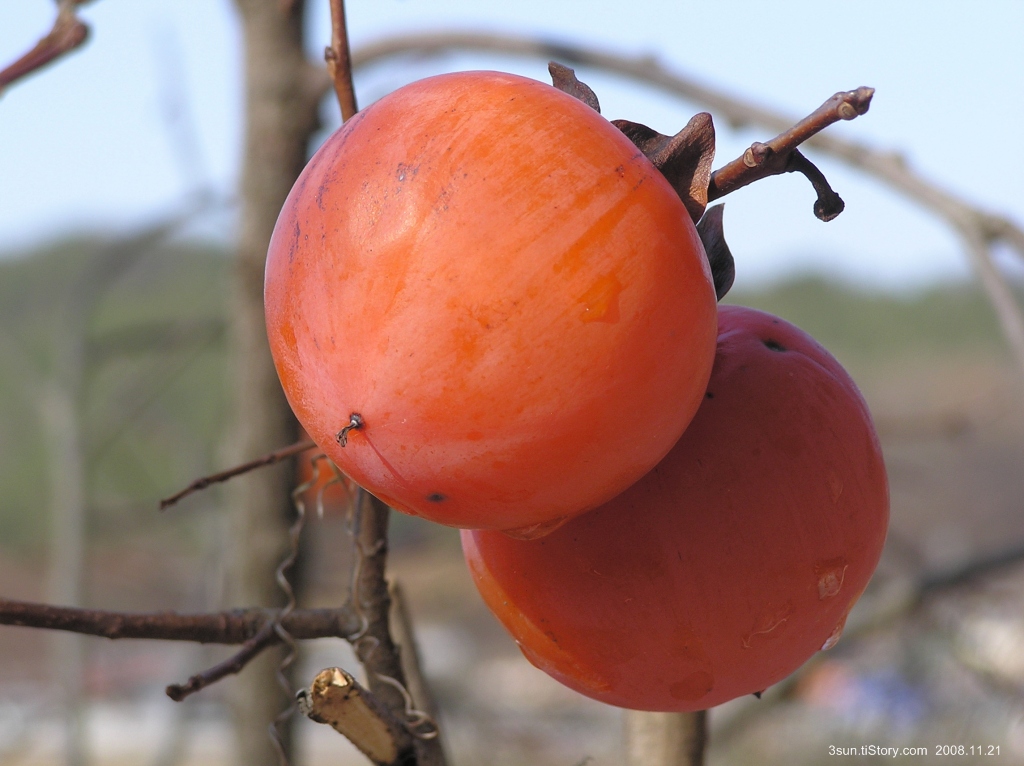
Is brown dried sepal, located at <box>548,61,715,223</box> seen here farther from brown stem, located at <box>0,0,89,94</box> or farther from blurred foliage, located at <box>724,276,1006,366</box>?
blurred foliage, located at <box>724,276,1006,366</box>

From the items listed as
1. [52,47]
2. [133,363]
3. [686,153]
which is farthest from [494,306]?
[133,363]

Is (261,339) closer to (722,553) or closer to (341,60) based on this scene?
(341,60)

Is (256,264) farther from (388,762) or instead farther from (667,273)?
(667,273)

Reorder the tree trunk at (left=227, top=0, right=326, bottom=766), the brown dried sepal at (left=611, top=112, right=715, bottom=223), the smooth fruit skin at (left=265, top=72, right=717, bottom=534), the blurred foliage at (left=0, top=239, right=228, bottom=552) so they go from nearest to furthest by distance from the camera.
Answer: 1. the smooth fruit skin at (left=265, top=72, right=717, bottom=534)
2. the brown dried sepal at (left=611, top=112, right=715, bottom=223)
3. the tree trunk at (left=227, top=0, right=326, bottom=766)
4. the blurred foliage at (left=0, top=239, right=228, bottom=552)

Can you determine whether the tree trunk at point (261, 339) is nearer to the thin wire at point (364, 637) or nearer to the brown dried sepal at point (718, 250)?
the thin wire at point (364, 637)

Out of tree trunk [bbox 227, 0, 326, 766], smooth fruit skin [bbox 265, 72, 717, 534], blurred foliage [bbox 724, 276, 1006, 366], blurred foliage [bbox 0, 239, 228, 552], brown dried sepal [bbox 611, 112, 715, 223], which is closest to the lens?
smooth fruit skin [bbox 265, 72, 717, 534]

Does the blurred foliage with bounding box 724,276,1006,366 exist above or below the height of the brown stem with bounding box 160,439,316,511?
below

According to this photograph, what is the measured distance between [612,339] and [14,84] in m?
0.71

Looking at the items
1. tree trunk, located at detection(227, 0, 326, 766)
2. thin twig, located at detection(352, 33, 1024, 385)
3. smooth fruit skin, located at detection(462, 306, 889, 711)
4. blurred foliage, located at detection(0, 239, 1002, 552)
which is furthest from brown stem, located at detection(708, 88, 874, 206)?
blurred foliage, located at detection(0, 239, 1002, 552)

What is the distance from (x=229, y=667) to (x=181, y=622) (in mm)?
42

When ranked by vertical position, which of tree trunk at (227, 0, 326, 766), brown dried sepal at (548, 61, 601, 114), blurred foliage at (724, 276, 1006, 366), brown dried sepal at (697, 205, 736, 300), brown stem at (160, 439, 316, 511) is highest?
brown dried sepal at (548, 61, 601, 114)

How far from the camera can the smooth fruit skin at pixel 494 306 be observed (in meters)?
0.47

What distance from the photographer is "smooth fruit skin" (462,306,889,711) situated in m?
0.62

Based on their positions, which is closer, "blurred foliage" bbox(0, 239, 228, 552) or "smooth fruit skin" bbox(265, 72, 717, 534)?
"smooth fruit skin" bbox(265, 72, 717, 534)
